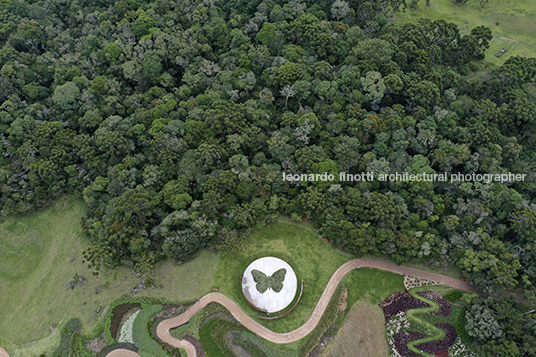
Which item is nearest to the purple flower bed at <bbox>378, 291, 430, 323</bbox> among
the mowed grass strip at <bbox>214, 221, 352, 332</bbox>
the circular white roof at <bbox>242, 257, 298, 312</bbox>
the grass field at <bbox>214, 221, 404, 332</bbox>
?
the grass field at <bbox>214, 221, 404, 332</bbox>

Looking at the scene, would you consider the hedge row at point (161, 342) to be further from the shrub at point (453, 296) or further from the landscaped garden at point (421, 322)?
the shrub at point (453, 296)

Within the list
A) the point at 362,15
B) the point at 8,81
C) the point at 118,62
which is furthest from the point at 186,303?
the point at 362,15

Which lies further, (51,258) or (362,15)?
(362,15)

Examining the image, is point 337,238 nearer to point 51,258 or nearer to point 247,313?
point 247,313

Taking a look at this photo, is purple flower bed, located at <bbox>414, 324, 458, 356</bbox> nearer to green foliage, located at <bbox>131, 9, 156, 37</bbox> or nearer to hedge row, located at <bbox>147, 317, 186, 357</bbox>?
hedge row, located at <bbox>147, 317, 186, 357</bbox>

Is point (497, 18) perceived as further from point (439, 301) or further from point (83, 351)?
point (83, 351)

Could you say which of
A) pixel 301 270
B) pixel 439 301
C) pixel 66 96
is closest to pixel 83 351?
pixel 301 270
